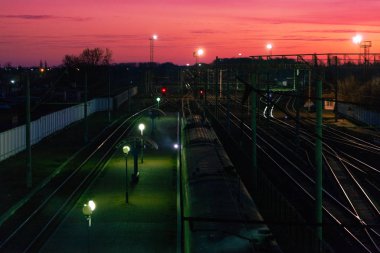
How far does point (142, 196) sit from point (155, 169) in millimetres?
7065

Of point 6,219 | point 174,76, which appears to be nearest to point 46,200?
point 6,219

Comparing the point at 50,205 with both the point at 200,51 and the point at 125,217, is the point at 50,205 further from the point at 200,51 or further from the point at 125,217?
the point at 200,51

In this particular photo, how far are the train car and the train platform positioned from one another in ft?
6.48

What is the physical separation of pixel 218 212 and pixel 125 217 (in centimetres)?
822

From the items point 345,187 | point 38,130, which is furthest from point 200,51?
point 345,187

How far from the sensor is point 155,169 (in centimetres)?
3300

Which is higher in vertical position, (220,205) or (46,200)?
(220,205)

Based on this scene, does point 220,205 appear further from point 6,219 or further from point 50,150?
point 50,150

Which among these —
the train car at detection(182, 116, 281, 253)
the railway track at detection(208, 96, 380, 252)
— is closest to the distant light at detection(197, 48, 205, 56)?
the railway track at detection(208, 96, 380, 252)

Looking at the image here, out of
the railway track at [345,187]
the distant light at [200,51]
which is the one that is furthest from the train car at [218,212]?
the distant light at [200,51]

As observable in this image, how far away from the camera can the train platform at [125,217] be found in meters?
18.5

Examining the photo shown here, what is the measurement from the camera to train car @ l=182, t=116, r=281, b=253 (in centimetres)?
1224

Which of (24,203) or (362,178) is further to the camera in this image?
(362,178)

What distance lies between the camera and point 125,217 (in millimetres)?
22156
